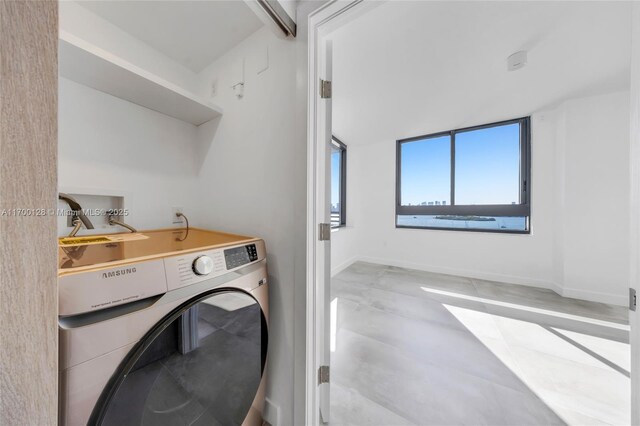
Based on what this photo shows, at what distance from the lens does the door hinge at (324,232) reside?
0.95 meters

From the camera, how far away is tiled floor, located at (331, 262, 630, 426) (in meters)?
1.11

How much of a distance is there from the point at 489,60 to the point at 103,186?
9.92 feet

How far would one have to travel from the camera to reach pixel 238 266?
80cm

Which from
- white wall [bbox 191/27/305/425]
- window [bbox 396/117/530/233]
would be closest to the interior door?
white wall [bbox 191/27/305/425]

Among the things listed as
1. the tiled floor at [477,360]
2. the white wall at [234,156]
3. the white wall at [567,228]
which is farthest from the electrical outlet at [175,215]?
the white wall at [567,228]

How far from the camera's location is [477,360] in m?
1.47

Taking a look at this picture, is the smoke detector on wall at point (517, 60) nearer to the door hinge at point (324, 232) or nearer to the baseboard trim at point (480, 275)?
the door hinge at point (324, 232)

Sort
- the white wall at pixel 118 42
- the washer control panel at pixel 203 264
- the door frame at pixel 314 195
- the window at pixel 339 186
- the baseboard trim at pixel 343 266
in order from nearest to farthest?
the washer control panel at pixel 203 264
the door frame at pixel 314 195
the white wall at pixel 118 42
the baseboard trim at pixel 343 266
the window at pixel 339 186

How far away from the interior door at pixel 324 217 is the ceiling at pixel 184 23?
0.54 metres

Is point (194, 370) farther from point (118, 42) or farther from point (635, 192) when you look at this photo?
point (118, 42)

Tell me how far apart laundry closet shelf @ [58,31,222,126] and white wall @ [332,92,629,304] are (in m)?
2.68

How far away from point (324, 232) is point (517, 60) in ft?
7.59

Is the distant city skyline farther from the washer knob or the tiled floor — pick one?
the washer knob

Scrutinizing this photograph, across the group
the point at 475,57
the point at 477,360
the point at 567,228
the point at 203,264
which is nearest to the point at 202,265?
the point at 203,264
